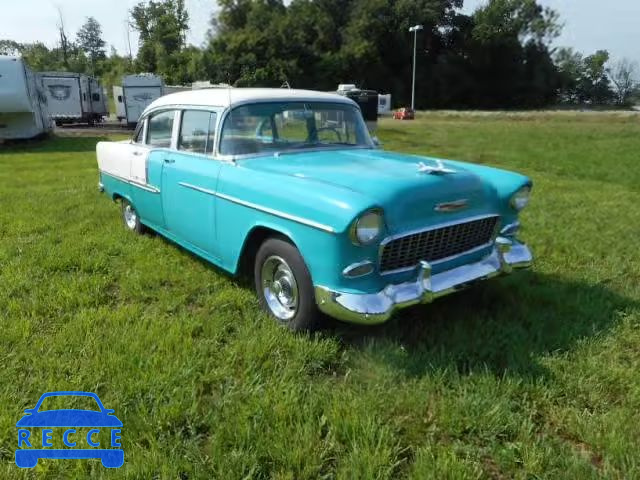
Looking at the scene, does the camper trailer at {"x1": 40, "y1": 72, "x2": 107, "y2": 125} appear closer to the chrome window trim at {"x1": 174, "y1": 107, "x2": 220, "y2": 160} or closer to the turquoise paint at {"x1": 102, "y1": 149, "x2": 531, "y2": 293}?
the chrome window trim at {"x1": 174, "y1": 107, "x2": 220, "y2": 160}

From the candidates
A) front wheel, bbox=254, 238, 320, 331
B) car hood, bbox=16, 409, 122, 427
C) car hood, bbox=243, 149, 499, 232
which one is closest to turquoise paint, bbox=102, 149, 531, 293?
car hood, bbox=243, 149, 499, 232

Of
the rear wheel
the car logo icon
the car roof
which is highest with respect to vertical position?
the car roof

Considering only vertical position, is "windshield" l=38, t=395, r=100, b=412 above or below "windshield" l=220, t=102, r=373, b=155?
below

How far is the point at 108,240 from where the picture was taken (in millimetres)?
5281

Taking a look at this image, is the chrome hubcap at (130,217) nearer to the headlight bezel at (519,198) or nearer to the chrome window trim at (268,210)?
the chrome window trim at (268,210)

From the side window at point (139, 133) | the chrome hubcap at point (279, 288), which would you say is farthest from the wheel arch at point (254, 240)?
the side window at point (139, 133)

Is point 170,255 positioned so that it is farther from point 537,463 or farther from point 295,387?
point 537,463

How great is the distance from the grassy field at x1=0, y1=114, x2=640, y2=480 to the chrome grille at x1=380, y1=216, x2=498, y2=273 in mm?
515

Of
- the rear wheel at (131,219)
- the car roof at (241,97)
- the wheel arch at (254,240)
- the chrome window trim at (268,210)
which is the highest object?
the car roof at (241,97)

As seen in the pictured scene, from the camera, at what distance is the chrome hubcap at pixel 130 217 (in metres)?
5.58

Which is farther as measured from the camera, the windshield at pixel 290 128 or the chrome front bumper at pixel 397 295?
the windshield at pixel 290 128

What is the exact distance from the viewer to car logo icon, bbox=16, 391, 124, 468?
2.25 metres

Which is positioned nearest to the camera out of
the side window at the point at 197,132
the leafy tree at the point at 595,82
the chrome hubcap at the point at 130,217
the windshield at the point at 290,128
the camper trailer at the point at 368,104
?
the windshield at the point at 290,128

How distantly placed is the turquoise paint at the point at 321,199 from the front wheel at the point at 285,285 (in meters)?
0.11
